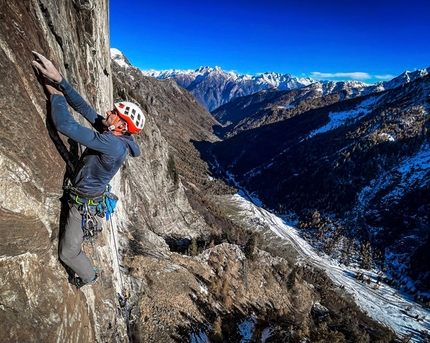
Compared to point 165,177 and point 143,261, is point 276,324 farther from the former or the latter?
point 165,177

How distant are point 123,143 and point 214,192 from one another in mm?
135649

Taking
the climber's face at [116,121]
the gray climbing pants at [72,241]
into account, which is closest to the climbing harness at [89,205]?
the gray climbing pants at [72,241]

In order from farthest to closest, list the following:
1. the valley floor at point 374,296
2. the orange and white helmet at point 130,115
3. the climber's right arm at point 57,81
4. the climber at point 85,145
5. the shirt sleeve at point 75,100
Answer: the valley floor at point 374,296
the shirt sleeve at point 75,100
the orange and white helmet at point 130,115
the climber's right arm at point 57,81
the climber at point 85,145

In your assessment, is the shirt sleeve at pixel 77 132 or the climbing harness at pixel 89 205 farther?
the climbing harness at pixel 89 205

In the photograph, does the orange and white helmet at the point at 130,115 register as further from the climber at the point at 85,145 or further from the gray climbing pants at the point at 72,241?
the gray climbing pants at the point at 72,241

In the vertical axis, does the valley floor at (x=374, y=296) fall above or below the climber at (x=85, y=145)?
below

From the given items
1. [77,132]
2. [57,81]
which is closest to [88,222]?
[77,132]

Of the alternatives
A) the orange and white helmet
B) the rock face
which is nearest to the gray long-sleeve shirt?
the orange and white helmet

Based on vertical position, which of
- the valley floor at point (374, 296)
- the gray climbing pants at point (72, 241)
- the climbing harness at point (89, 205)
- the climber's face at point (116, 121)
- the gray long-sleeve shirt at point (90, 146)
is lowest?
the valley floor at point (374, 296)

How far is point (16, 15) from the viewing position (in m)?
6.26

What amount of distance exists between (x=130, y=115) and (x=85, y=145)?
1.25 m

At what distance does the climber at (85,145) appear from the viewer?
577cm

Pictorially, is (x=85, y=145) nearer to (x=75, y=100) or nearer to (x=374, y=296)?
(x=75, y=100)

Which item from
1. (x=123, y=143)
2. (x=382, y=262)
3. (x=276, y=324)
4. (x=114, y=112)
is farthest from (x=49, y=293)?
(x=382, y=262)
